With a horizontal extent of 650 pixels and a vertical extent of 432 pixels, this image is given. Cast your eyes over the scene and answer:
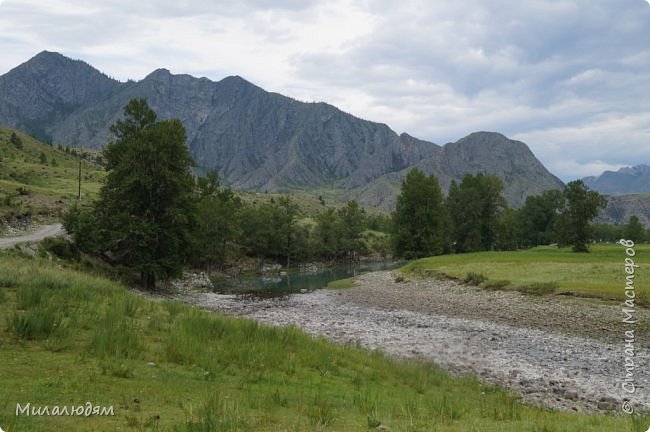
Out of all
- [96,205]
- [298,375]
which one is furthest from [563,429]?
[96,205]

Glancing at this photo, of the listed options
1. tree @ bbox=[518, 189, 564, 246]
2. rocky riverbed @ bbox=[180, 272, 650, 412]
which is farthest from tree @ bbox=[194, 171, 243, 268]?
tree @ bbox=[518, 189, 564, 246]

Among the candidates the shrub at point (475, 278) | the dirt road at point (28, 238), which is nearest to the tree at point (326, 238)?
the shrub at point (475, 278)

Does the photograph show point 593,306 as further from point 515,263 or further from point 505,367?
point 515,263

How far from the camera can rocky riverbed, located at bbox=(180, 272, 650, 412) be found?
1712cm

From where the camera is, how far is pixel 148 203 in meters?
46.6

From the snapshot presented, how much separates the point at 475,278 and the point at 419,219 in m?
35.3

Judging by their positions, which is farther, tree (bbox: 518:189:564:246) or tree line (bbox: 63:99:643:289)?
tree (bbox: 518:189:564:246)

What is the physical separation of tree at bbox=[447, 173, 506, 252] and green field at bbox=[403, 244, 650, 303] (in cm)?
2745

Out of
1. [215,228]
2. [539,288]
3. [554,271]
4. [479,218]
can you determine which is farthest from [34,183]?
[554,271]

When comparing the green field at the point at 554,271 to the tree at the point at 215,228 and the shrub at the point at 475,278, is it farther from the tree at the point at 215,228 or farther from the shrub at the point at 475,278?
the tree at the point at 215,228

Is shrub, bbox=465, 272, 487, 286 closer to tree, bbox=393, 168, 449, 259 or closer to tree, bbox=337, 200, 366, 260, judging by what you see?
tree, bbox=393, 168, 449, 259

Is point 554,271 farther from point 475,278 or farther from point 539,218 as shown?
point 539,218

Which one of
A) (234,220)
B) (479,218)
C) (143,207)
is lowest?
(234,220)

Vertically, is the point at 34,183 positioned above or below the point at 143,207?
above
